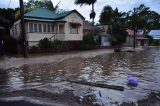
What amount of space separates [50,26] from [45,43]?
4570 millimetres

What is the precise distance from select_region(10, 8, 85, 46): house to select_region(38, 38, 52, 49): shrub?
103cm

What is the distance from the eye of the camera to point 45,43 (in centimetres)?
3288

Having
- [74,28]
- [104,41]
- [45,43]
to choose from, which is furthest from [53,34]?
[104,41]

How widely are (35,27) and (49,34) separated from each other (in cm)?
257

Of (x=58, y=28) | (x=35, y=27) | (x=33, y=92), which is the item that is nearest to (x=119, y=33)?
(x=58, y=28)

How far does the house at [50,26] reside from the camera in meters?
33.4

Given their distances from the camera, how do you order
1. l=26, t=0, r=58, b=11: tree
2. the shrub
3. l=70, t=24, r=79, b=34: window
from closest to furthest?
the shrub, l=70, t=24, r=79, b=34: window, l=26, t=0, r=58, b=11: tree

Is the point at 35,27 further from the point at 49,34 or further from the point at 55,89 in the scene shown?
the point at 55,89

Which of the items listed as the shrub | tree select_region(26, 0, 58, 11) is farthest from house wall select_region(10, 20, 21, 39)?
tree select_region(26, 0, 58, 11)

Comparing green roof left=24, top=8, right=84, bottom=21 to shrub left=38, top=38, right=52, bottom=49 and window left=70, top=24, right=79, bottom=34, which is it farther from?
shrub left=38, top=38, right=52, bottom=49

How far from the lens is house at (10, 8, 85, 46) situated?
33409mm

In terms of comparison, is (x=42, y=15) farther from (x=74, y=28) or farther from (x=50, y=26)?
(x=74, y=28)

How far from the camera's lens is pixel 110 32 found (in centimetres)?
5197

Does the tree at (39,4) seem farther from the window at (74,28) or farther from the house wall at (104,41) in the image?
the window at (74,28)
